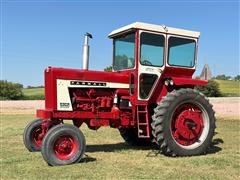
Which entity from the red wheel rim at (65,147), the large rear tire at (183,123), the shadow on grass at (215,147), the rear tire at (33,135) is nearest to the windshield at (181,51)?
the large rear tire at (183,123)

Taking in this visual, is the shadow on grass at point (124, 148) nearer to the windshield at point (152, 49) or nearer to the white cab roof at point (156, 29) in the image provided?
the windshield at point (152, 49)

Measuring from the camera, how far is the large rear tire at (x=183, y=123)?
8.45m

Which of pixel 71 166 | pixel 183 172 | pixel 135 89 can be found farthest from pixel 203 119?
pixel 71 166

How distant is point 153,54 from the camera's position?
9023 mm

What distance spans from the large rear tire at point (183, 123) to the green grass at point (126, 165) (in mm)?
A: 300

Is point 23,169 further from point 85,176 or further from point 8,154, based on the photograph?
point 8,154

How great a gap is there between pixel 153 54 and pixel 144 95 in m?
0.97

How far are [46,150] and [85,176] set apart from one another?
1.27 m

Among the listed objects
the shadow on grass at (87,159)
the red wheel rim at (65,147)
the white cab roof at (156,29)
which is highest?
the white cab roof at (156,29)

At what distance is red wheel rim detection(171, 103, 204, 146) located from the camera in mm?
8820

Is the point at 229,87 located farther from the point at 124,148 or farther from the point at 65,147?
the point at 65,147

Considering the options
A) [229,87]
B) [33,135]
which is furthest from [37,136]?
[229,87]

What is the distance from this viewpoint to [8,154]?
8898 mm

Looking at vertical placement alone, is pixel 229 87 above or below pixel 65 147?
above
